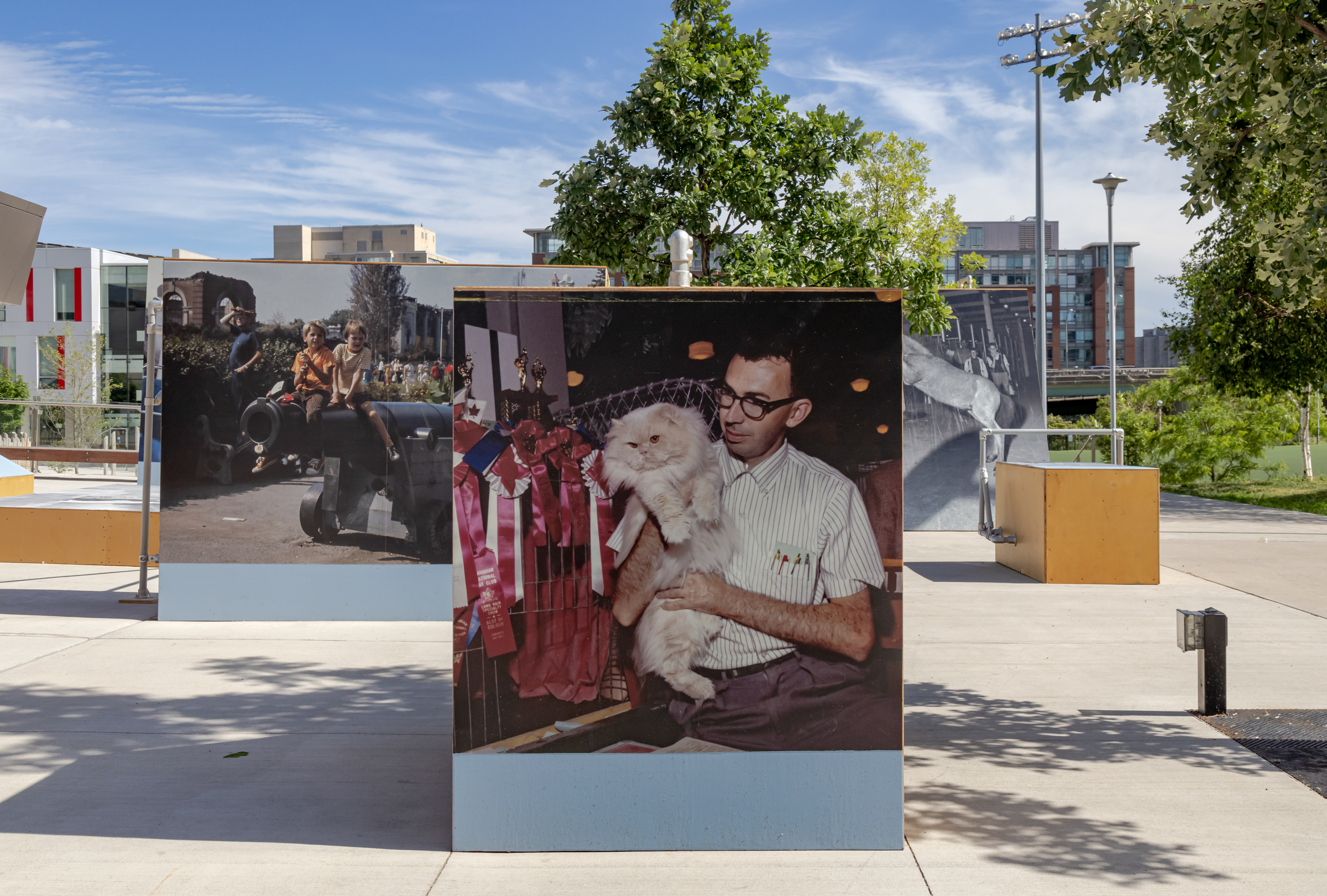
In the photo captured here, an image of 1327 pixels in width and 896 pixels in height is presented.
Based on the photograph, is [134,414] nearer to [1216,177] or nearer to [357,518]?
[357,518]

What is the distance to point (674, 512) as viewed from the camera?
4.27 metres

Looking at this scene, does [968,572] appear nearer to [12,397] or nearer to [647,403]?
[647,403]

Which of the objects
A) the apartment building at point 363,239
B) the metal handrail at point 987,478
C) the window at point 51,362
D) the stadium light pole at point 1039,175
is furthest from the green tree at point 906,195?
the apartment building at point 363,239

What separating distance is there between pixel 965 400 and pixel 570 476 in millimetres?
16146

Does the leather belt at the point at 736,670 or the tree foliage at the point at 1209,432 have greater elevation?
the tree foliage at the point at 1209,432

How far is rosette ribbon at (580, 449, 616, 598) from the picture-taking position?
4.27 m

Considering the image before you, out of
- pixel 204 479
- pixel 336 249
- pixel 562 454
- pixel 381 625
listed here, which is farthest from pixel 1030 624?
pixel 336 249

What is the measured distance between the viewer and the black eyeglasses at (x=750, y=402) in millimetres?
4254

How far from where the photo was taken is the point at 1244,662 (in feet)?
25.9

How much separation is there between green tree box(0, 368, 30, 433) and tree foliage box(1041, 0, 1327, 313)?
1204 inches

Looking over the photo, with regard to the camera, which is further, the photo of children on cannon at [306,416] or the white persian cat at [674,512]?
the photo of children on cannon at [306,416]

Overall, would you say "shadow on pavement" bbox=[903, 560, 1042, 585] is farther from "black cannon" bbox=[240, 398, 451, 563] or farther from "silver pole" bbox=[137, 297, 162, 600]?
"silver pole" bbox=[137, 297, 162, 600]

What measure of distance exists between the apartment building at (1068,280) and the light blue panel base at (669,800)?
119 meters

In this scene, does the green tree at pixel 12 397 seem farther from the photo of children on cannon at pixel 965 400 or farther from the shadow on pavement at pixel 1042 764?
the shadow on pavement at pixel 1042 764
